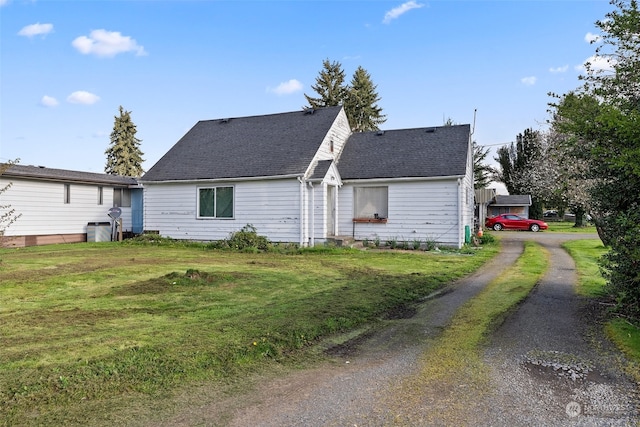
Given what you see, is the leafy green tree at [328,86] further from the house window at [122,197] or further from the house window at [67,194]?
the house window at [67,194]

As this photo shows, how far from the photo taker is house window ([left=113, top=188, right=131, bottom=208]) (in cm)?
2103

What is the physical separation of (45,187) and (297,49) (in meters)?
12.7

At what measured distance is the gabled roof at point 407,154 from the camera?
16328mm

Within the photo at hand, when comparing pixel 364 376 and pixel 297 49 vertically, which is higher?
pixel 297 49

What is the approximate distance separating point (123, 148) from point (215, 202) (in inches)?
1432

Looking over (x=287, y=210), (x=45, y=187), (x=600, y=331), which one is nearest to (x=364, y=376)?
(x=600, y=331)

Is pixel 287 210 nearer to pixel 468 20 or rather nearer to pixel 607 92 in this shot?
pixel 468 20

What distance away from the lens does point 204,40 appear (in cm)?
1681

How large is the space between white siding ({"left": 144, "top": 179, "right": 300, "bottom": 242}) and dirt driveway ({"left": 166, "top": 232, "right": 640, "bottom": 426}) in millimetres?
11177

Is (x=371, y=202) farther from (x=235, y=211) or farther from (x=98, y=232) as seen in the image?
(x=98, y=232)

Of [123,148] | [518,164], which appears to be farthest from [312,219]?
[518,164]

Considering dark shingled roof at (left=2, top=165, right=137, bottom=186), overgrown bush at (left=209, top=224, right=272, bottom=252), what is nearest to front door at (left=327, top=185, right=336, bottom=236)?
overgrown bush at (left=209, top=224, right=272, bottom=252)

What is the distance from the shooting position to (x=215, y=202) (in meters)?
17.9

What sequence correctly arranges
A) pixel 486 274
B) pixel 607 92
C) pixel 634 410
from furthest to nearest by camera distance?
pixel 486 274, pixel 607 92, pixel 634 410
